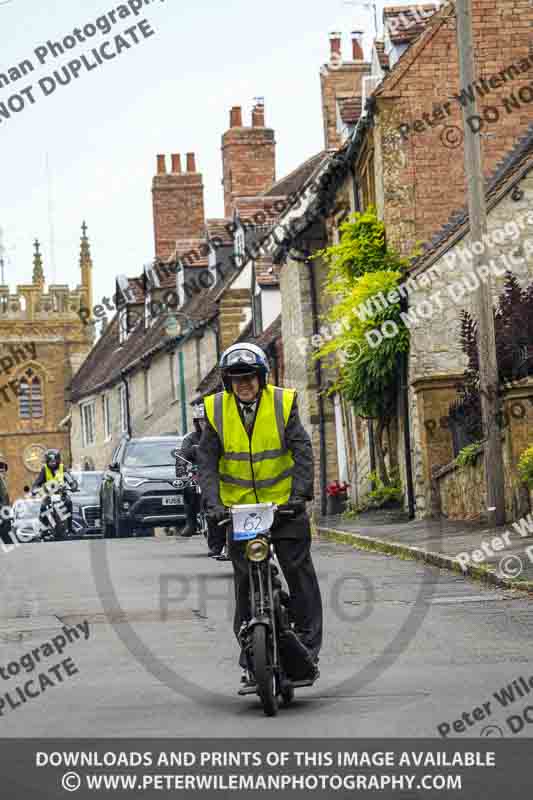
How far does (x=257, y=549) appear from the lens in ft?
27.7

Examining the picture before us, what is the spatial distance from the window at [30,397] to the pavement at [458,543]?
2930 inches

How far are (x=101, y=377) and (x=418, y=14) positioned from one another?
38537 millimetres

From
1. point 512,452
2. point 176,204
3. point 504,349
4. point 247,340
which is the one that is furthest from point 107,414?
point 512,452

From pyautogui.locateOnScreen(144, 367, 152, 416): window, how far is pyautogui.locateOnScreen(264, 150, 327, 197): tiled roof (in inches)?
401

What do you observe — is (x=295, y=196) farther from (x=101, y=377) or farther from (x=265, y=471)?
(x=265, y=471)

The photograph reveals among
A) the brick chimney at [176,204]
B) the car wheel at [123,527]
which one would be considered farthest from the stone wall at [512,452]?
the brick chimney at [176,204]

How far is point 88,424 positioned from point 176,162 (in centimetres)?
1728

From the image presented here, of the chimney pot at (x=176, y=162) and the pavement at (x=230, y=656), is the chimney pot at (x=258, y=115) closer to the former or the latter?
the chimney pot at (x=176, y=162)

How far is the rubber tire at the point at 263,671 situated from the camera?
27.0 feet

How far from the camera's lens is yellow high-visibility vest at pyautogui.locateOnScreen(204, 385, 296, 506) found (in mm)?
8750

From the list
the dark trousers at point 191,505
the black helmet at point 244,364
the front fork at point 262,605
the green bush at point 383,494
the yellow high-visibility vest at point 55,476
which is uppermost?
the black helmet at point 244,364

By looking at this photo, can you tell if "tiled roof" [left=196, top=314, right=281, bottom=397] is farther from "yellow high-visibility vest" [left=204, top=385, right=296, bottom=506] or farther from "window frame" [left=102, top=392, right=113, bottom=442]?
"yellow high-visibility vest" [left=204, top=385, right=296, bottom=506]
